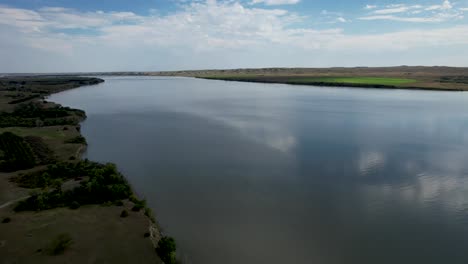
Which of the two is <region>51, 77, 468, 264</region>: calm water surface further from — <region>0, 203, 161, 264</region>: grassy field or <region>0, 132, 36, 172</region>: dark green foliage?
<region>0, 132, 36, 172</region>: dark green foliage

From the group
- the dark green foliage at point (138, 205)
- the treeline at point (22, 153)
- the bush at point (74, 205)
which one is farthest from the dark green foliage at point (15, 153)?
the dark green foliage at point (138, 205)

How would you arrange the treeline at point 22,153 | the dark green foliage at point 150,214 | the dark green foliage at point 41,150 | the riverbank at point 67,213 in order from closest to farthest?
the riverbank at point 67,213
the dark green foliage at point 150,214
the treeline at point 22,153
the dark green foliage at point 41,150

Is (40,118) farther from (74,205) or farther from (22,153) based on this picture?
(74,205)

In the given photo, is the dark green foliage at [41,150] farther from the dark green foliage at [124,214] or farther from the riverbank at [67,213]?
the dark green foliage at [124,214]

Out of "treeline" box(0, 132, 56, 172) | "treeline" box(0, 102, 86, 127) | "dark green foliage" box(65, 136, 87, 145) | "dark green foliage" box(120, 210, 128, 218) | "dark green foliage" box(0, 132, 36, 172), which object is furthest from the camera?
"treeline" box(0, 102, 86, 127)

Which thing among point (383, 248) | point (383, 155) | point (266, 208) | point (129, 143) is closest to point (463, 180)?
point (383, 155)

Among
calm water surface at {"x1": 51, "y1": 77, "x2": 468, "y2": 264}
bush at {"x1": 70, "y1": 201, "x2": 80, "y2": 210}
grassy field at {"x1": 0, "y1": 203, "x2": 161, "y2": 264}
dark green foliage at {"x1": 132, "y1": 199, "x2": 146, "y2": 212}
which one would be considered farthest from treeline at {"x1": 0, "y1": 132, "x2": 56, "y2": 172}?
dark green foliage at {"x1": 132, "y1": 199, "x2": 146, "y2": 212}
